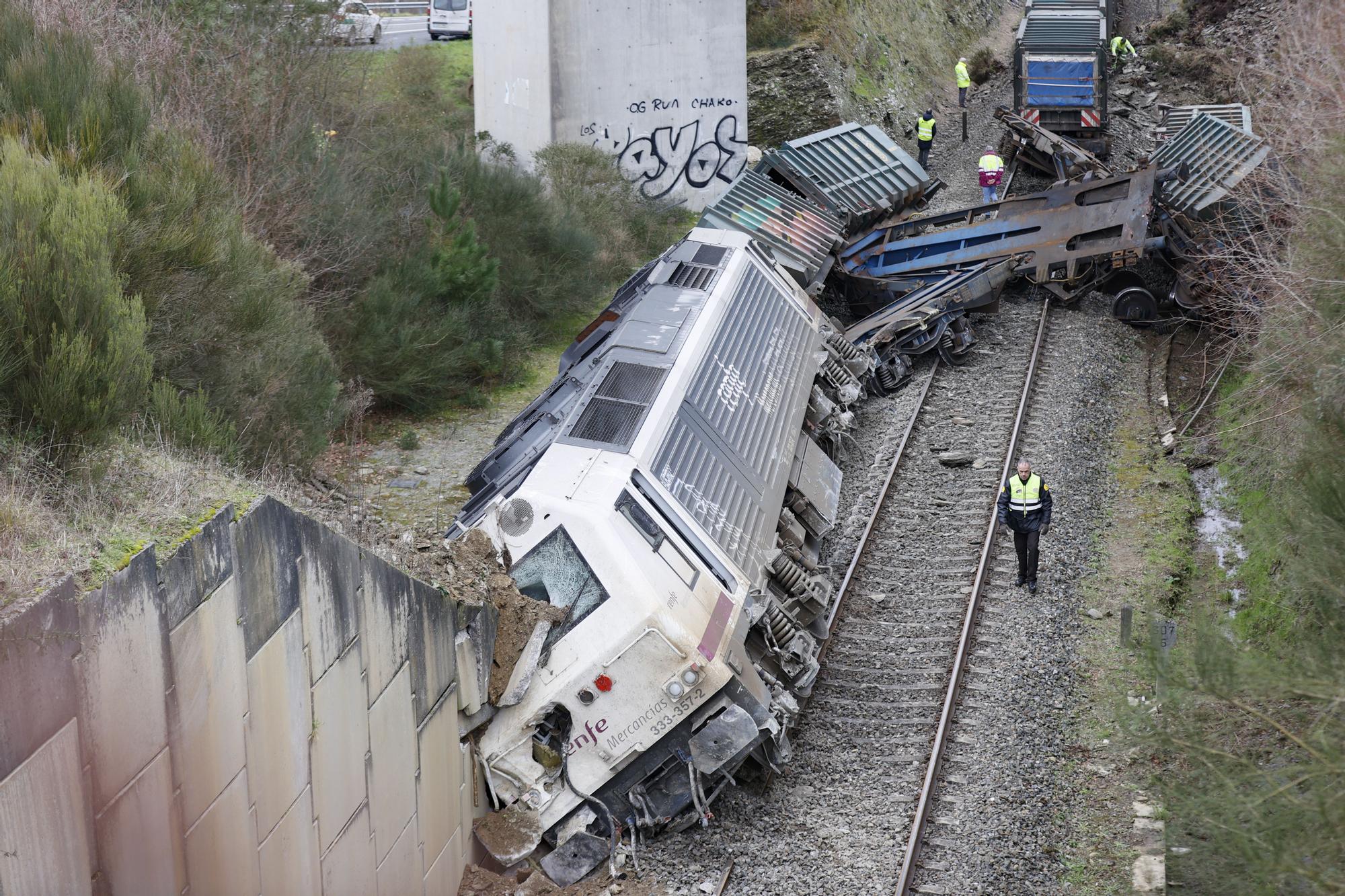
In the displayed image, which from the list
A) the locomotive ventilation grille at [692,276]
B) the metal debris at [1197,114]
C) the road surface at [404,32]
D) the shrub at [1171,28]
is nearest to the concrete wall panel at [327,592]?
the locomotive ventilation grille at [692,276]

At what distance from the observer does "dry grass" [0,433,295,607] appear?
19.4ft

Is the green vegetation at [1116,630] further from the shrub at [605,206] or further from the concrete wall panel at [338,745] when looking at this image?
the shrub at [605,206]

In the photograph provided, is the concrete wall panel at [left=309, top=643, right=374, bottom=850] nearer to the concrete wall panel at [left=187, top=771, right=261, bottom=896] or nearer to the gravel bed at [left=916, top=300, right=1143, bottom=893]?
the concrete wall panel at [left=187, top=771, right=261, bottom=896]

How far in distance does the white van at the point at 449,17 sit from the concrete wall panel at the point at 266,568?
93.8 feet

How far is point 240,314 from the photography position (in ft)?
39.0

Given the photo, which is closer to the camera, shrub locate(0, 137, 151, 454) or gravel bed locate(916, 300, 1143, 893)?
shrub locate(0, 137, 151, 454)

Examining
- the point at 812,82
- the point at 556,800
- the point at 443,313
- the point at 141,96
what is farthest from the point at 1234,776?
the point at 812,82

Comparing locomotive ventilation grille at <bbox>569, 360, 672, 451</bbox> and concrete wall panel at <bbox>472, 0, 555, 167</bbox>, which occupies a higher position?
concrete wall panel at <bbox>472, 0, 555, 167</bbox>

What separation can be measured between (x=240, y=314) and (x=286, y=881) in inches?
248

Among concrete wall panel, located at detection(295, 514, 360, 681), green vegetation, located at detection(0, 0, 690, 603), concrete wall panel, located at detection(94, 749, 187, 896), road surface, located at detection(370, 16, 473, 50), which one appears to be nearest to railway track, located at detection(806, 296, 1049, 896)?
concrete wall panel, located at detection(295, 514, 360, 681)

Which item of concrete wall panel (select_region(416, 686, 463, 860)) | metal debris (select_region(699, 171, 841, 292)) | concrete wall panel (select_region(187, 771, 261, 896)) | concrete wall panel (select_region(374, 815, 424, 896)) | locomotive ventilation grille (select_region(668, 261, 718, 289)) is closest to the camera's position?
concrete wall panel (select_region(187, 771, 261, 896))

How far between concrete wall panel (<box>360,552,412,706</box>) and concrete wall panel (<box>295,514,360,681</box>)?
0.12 m

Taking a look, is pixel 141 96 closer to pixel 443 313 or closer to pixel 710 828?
pixel 443 313

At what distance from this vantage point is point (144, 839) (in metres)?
6.05
